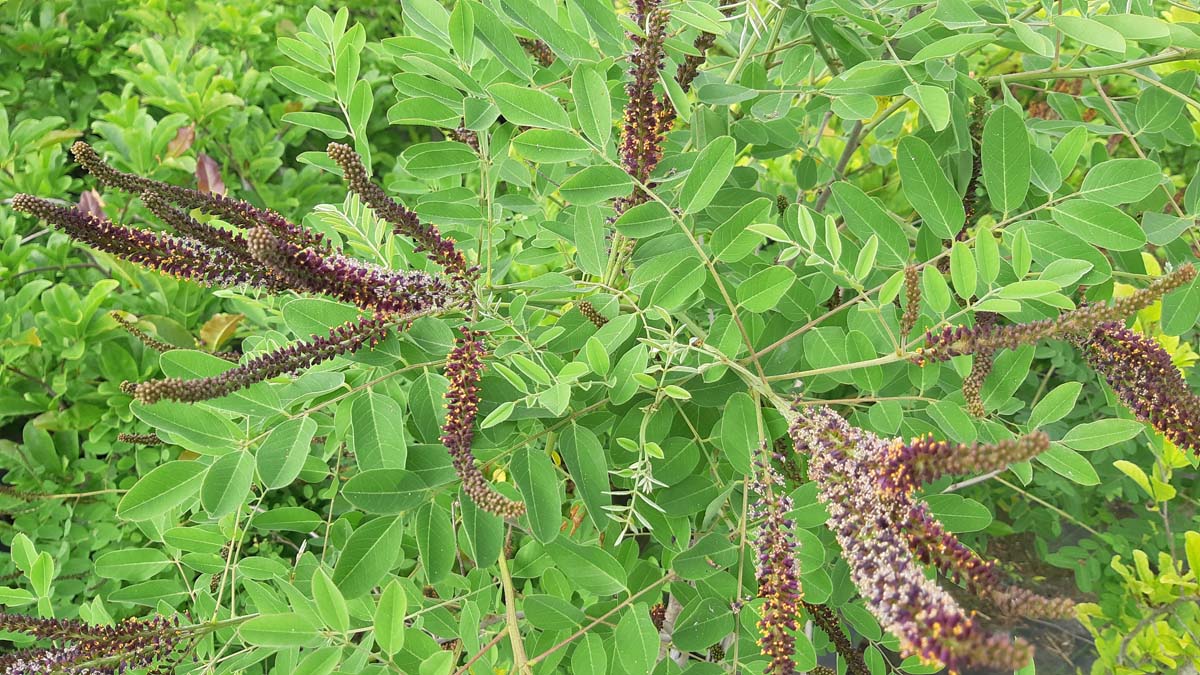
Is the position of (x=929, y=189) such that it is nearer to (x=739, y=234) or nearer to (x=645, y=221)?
(x=739, y=234)

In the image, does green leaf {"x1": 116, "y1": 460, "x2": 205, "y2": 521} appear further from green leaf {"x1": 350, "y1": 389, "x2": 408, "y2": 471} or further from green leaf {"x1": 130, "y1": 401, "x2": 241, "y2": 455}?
green leaf {"x1": 350, "y1": 389, "x2": 408, "y2": 471}

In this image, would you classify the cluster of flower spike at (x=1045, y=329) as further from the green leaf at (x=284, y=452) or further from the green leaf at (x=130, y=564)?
the green leaf at (x=130, y=564)

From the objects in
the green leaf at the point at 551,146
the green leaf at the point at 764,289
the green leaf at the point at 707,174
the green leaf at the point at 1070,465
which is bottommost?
the green leaf at the point at 1070,465

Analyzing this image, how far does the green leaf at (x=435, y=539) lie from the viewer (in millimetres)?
1003

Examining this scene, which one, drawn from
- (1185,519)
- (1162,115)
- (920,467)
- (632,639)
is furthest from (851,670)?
(1185,519)

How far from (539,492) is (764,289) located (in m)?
0.35

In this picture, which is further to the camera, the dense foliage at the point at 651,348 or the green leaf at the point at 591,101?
the green leaf at the point at 591,101

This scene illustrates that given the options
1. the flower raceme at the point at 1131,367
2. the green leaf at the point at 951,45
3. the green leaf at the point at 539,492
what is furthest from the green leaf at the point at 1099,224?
the green leaf at the point at 539,492

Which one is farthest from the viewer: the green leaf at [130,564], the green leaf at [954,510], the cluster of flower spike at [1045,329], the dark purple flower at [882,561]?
the green leaf at [130,564]

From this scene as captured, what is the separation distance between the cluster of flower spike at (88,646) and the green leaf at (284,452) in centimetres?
23

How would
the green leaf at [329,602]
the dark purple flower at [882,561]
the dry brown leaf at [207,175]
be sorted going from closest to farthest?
1. the dark purple flower at [882,561]
2. the green leaf at [329,602]
3. the dry brown leaf at [207,175]

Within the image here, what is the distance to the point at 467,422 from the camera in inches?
34.2

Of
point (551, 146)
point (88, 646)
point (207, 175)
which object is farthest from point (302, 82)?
point (207, 175)

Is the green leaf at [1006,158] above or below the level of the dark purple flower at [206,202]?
below
